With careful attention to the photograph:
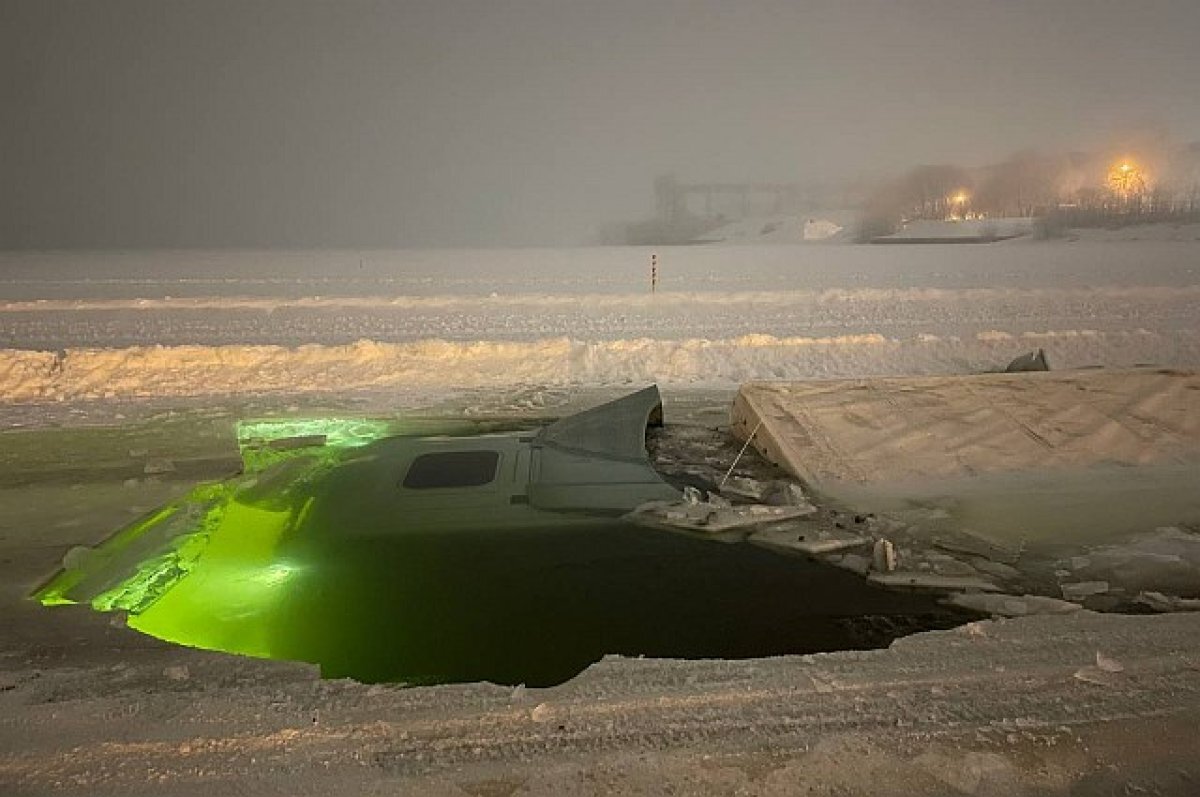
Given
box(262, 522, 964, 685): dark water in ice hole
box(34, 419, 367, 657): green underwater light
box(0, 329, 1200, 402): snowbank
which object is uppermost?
box(0, 329, 1200, 402): snowbank

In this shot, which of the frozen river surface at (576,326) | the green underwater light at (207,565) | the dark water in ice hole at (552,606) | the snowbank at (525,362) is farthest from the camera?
the frozen river surface at (576,326)

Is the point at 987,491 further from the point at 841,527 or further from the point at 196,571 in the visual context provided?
the point at 196,571

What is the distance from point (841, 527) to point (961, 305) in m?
20.2

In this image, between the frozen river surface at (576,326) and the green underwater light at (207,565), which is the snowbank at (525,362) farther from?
the green underwater light at (207,565)

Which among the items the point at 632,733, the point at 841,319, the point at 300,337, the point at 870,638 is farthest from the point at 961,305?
the point at 632,733

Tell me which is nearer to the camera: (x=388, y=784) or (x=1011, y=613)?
(x=388, y=784)

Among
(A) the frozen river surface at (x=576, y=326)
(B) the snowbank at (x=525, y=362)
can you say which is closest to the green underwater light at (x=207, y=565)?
(B) the snowbank at (x=525, y=362)

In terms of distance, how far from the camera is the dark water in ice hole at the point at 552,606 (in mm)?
4277

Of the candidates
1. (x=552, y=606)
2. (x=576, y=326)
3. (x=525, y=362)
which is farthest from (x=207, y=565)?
(x=576, y=326)

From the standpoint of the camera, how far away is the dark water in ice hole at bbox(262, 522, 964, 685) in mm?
4277

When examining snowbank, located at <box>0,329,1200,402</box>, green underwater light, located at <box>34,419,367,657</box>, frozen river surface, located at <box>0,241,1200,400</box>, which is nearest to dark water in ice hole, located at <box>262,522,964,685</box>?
green underwater light, located at <box>34,419,367,657</box>

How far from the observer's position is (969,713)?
139 inches

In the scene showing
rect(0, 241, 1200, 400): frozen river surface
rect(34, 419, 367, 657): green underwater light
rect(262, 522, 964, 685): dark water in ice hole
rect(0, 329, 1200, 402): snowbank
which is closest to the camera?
rect(262, 522, 964, 685): dark water in ice hole

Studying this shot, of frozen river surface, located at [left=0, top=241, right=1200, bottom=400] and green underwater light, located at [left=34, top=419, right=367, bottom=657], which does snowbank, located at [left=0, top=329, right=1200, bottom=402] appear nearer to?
frozen river surface, located at [left=0, top=241, right=1200, bottom=400]
